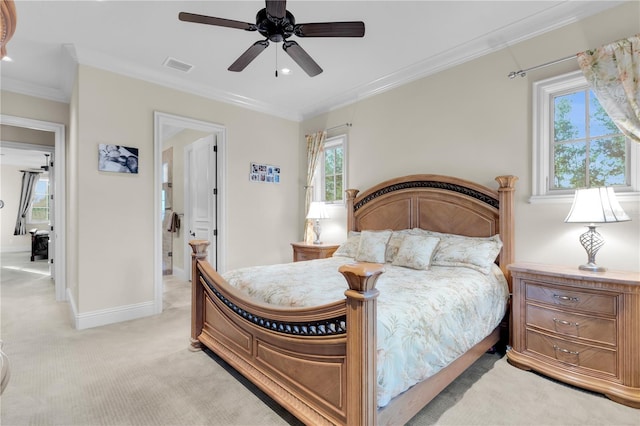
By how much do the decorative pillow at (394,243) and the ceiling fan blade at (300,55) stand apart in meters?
1.84

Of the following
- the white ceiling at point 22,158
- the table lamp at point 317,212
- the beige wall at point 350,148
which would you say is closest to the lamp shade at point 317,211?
the table lamp at point 317,212

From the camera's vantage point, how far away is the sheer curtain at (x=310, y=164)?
15.4ft

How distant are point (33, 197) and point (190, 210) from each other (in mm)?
7917

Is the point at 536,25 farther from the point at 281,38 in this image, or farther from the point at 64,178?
the point at 64,178

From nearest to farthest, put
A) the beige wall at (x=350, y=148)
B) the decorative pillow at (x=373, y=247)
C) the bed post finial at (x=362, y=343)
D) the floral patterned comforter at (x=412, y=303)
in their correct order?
the bed post finial at (x=362, y=343), the floral patterned comforter at (x=412, y=303), the beige wall at (x=350, y=148), the decorative pillow at (x=373, y=247)

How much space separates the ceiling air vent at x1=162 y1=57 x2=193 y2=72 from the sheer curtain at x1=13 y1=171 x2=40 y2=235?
29.7ft

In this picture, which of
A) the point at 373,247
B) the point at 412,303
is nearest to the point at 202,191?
the point at 373,247

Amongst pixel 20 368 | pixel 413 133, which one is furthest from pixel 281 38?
pixel 20 368

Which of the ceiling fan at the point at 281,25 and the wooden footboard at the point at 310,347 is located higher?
the ceiling fan at the point at 281,25

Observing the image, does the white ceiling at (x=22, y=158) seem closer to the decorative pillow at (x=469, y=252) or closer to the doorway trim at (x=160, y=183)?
the doorway trim at (x=160, y=183)

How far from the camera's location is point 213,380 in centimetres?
217

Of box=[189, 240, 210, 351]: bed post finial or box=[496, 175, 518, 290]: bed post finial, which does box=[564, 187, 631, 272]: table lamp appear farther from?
box=[189, 240, 210, 351]: bed post finial

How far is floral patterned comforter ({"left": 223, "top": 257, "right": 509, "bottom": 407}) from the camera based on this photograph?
1.51 m

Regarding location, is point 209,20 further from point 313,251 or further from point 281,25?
point 313,251
